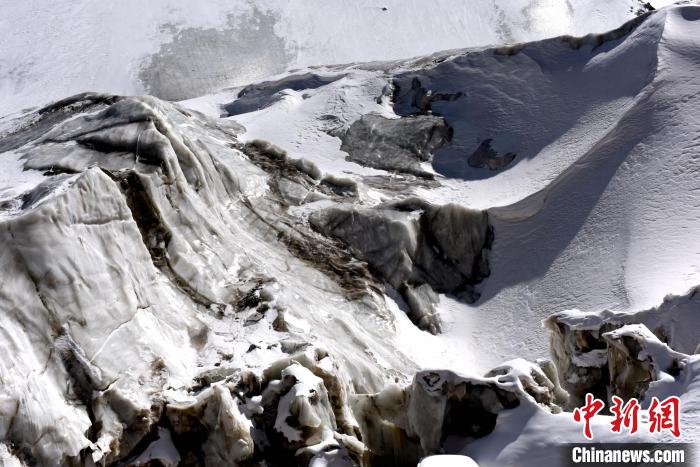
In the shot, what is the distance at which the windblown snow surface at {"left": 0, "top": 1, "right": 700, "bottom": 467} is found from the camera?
1204cm

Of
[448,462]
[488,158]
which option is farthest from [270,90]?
[448,462]

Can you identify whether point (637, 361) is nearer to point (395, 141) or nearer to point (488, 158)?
point (488, 158)

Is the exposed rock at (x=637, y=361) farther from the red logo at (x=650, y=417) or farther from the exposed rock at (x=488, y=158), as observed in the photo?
the exposed rock at (x=488, y=158)

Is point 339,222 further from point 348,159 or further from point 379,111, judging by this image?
point 379,111

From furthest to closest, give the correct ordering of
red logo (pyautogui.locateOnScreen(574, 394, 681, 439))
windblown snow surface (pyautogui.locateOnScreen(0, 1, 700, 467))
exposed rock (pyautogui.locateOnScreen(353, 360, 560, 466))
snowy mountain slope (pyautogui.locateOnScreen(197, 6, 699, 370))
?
1. snowy mountain slope (pyautogui.locateOnScreen(197, 6, 699, 370))
2. windblown snow surface (pyautogui.locateOnScreen(0, 1, 700, 467))
3. exposed rock (pyautogui.locateOnScreen(353, 360, 560, 466))
4. red logo (pyautogui.locateOnScreen(574, 394, 681, 439))

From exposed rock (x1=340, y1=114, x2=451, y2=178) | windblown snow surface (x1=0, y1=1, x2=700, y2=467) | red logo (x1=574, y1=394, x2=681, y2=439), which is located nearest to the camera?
red logo (x1=574, y1=394, x2=681, y2=439)

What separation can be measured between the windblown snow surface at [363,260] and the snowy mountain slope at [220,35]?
11.5m

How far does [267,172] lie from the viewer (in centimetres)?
2381

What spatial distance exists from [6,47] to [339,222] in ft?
116

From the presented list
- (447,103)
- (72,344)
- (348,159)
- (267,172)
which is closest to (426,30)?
(447,103)

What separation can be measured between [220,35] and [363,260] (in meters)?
31.9

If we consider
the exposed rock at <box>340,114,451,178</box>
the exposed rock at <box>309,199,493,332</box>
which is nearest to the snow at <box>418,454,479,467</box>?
the exposed rock at <box>309,199,493,332</box>

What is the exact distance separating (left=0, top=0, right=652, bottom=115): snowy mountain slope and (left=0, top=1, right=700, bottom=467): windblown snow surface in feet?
37.7

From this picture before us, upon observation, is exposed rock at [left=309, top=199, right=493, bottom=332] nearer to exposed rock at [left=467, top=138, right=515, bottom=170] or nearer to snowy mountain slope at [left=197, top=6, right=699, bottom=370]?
snowy mountain slope at [left=197, top=6, right=699, bottom=370]
